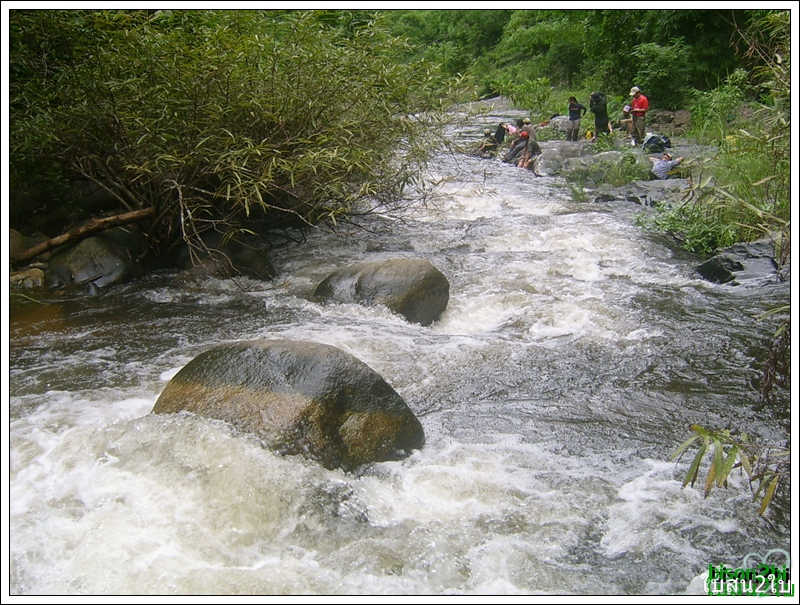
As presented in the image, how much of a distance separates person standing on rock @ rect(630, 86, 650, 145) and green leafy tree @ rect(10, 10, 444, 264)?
326 inches

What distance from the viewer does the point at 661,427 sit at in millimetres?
4730

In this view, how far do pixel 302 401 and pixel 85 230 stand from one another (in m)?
4.82

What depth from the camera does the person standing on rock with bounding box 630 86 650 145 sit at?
14.9 m

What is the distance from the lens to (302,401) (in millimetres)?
4195

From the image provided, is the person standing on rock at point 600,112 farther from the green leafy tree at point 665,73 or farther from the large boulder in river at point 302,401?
the large boulder in river at point 302,401

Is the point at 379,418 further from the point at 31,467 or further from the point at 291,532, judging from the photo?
the point at 31,467

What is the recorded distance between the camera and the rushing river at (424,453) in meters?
3.31

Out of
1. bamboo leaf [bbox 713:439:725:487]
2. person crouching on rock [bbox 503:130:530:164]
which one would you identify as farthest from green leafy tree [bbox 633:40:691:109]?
bamboo leaf [bbox 713:439:725:487]

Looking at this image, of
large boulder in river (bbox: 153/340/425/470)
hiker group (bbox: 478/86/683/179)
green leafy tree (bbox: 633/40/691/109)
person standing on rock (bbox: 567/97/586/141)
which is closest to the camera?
large boulder in river (bbox: 153/340/425/470)

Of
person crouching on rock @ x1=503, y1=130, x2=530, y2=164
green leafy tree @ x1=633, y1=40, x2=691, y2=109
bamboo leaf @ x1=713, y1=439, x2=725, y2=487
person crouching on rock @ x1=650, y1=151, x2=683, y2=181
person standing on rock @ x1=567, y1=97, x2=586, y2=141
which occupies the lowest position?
bamboo leaf @ x1=713, y1=439, x2=725, y2=487

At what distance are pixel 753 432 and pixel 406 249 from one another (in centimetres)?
579

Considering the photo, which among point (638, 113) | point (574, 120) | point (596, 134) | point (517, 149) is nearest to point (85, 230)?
point (517, 149)

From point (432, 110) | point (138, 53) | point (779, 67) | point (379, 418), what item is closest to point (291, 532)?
point (379, 418)

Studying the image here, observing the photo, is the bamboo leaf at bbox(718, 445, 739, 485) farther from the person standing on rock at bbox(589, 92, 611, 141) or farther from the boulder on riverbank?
the person standing on rock at bbox(589, 92, 611, 141)
